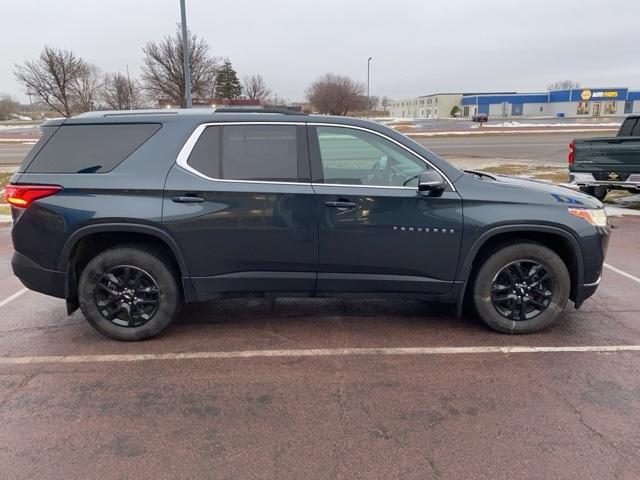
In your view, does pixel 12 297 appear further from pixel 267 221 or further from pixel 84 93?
pixel 84 93

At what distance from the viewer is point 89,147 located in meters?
3.86

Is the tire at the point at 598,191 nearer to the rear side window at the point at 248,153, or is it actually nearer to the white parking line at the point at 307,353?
the white parking line at the point at 307,353

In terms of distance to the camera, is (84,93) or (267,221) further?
(84,93)

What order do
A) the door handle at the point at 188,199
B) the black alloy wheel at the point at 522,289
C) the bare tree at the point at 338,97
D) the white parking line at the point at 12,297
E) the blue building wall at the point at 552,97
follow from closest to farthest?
the door handle at the point at 188,199 → the black alloy wheel at the point at 522,289 → the white parking line at the point at 12,297 → the bare tree at the point at 338,97 → the blue building wall at the point at 552,97

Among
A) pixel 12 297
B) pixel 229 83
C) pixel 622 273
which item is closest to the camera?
Result: pixel 12 297

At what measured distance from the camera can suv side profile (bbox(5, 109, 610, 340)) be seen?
3.74 metres

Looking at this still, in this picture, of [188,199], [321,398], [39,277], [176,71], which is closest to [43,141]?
[39,277]

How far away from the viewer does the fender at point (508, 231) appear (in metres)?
3.80

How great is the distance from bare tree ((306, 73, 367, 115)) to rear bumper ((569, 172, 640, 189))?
1511 inches

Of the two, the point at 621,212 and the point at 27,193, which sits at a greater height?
the point at 27,193

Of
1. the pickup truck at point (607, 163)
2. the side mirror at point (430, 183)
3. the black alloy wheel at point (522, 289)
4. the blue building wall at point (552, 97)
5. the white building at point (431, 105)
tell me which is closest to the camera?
the side mirror at point (430, 183)

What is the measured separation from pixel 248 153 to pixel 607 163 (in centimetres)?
810

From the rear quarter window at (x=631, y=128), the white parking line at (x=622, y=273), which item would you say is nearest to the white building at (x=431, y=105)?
the rear quarter window at (x=631, y=128)

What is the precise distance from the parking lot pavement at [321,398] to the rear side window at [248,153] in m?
1.40
